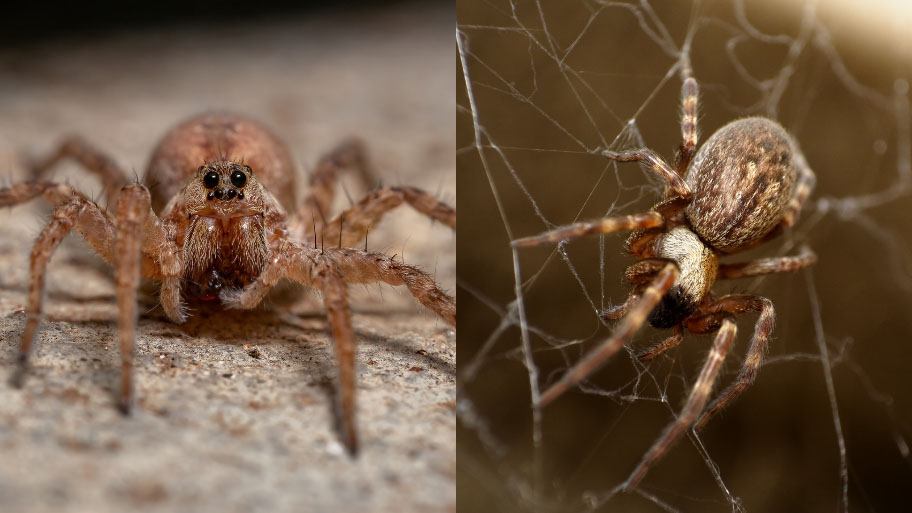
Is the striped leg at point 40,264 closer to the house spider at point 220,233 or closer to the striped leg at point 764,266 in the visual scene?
the house spider at point 220,233

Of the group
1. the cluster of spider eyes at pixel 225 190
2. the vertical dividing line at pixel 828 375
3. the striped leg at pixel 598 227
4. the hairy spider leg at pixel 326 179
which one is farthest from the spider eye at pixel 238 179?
the vertical dividing line at pixel 828 375

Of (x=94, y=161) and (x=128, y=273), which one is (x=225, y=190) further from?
(x=94, y=161)

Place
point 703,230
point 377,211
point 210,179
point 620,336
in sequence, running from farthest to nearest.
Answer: point 377,211 → point 210,179 → point 703,230 → point 620,336

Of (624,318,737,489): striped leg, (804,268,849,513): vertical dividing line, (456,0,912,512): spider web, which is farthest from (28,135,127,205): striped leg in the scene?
(804,268,849,513): vertical dividing line

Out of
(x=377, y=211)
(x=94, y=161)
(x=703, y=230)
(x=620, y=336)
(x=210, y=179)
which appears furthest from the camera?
(x=94, y=161)

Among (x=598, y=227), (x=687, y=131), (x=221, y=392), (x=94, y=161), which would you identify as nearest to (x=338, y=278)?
(x=221, y=392)

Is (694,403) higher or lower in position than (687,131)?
lower

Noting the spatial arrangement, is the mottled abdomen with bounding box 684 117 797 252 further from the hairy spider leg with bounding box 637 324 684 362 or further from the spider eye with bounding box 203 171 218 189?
the spider eye with bounding box 203 171 218 189
